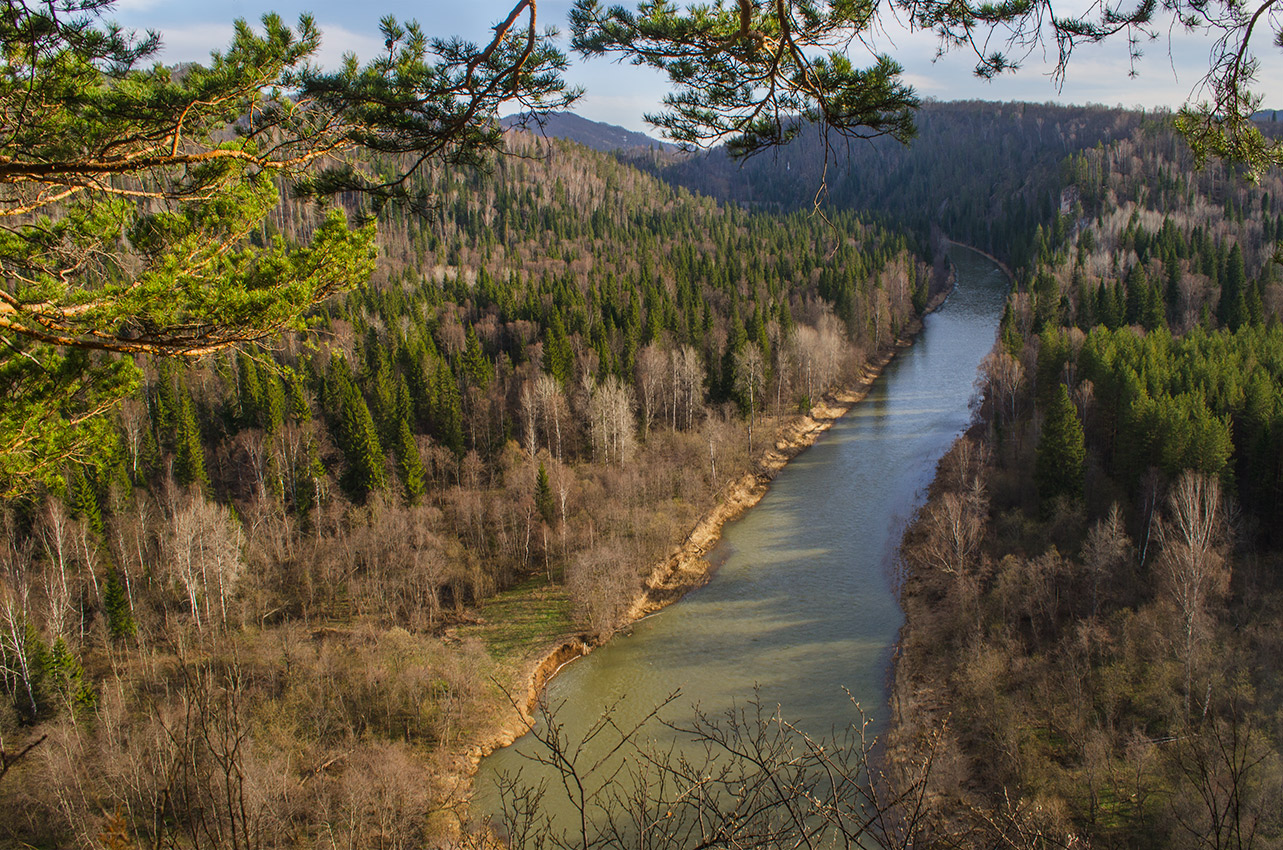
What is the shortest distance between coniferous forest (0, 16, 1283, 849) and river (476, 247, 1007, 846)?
3.69 feet

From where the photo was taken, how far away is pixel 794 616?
21719 millimetres

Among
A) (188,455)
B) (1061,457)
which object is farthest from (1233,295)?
(188,455)

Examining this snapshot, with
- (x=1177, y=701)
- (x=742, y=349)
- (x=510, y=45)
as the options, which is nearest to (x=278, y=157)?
(x=510, y=45)

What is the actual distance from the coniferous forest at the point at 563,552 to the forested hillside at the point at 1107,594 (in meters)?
0.11

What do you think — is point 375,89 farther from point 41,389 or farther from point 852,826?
point 852,826

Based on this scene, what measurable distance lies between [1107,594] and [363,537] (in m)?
21.3

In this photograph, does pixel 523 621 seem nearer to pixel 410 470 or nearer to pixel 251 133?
pixel 410 470

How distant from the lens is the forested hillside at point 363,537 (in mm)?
14578

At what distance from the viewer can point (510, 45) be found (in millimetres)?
5555

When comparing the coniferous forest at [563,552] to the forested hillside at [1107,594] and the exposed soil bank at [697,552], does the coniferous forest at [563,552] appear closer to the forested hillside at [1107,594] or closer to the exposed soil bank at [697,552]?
the forested hillside at [1107,594]

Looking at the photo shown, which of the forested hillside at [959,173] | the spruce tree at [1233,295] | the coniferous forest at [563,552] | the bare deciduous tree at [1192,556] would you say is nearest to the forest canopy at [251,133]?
the coniferous forest at [563,552]

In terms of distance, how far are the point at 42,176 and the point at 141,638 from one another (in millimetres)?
19435

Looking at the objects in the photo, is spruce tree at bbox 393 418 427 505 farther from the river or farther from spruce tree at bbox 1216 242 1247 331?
spruce tree at bbox 1216 242 1247 331

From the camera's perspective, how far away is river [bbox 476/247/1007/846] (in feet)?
59.8
